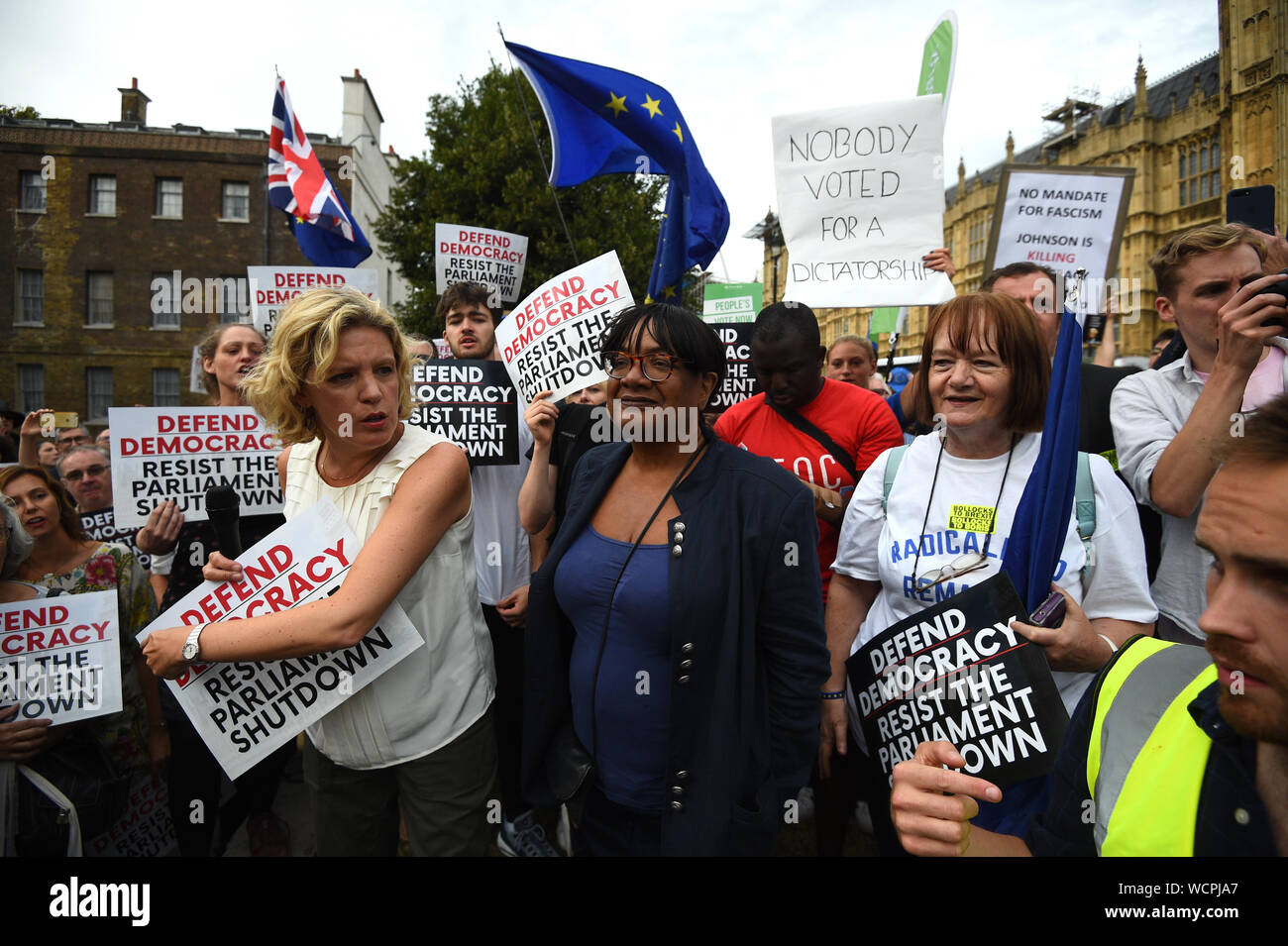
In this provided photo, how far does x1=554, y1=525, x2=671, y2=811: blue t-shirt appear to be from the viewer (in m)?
1.91

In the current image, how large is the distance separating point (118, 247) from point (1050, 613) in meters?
32.8

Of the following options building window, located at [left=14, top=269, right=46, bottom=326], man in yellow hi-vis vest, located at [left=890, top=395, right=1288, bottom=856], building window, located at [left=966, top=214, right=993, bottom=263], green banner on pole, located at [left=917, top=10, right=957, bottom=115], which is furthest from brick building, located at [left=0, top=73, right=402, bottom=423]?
building window, located at [left=966, top=214, right=993, bottom=263]

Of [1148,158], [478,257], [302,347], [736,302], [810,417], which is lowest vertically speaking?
[810,417]

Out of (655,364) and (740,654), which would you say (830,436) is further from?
(740,654)

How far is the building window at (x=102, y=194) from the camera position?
2577cm

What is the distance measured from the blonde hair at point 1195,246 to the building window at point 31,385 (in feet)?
109

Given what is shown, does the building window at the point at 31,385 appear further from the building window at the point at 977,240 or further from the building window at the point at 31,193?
the building window at the point at 977,240

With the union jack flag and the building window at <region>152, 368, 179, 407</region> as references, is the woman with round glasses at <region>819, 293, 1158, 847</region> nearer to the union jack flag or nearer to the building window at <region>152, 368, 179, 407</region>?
the union jack flag

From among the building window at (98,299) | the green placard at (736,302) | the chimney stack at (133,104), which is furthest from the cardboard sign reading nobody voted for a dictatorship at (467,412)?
the chimney stack at (133,104)

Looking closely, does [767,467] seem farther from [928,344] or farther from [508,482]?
[508,482]

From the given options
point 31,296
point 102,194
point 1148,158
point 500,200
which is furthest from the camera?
point 1148,158

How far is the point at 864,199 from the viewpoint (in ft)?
12.6

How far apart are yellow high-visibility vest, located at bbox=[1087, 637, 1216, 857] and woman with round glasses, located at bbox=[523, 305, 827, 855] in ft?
2.48

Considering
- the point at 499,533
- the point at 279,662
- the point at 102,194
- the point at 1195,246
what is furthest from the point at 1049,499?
the point at 102,194
